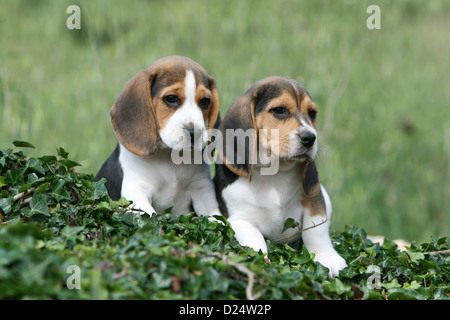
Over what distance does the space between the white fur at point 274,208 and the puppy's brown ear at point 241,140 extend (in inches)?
7.0

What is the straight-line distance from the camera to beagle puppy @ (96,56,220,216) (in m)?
4.76

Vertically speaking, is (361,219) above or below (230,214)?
below

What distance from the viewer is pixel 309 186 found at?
15.9 ft

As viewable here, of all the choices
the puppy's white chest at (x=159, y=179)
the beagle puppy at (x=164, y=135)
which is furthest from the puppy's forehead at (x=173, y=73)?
the puppy's white chest at (x=159, y=179)

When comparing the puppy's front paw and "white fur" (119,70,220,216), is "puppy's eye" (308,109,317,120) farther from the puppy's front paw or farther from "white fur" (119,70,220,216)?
the puppy's front paw

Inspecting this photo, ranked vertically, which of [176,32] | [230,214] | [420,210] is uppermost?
[176,32]

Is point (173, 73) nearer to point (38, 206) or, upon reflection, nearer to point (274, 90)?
point (274, 90)

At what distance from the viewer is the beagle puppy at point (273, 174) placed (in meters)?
4.64

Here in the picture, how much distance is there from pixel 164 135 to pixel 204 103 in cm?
49

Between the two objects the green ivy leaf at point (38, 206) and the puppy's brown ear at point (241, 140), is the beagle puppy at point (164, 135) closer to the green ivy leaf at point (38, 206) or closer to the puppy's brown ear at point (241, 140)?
the puppy's brown ear at point (241, 140)

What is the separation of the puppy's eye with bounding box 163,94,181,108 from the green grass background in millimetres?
2152
